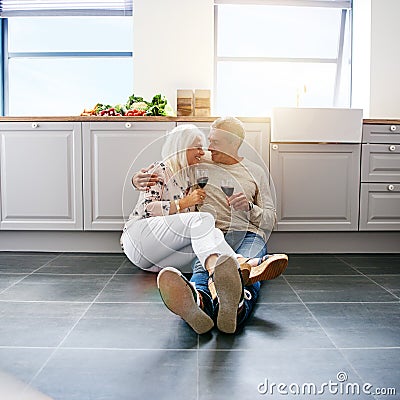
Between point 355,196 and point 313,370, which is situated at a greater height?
point 355,196

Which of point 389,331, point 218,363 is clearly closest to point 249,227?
point 389,331

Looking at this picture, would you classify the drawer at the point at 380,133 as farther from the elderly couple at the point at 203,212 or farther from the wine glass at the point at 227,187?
the wine glass at the point at 227,187

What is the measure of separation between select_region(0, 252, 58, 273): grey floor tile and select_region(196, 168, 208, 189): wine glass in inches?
41.8

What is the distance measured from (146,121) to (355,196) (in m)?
1.36

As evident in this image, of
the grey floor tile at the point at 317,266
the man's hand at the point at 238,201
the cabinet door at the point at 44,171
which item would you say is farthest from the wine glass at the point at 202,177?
the cabinet door at the point at 44,171

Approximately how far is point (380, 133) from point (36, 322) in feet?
7.54

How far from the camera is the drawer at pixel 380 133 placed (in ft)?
9.69

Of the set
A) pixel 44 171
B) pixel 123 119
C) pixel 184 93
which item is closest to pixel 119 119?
pixel 123 119

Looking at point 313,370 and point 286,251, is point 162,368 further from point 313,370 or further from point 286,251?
point 286,251

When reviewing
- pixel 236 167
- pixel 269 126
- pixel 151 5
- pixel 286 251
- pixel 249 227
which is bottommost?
pixel 286 251

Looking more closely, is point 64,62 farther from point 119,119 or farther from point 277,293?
point 277,293

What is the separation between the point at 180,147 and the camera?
6.71 ft

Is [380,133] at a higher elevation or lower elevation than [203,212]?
higher

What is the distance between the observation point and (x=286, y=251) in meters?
3.06
